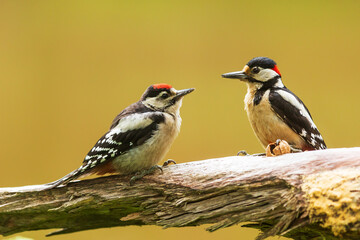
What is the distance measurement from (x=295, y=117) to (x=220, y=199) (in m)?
0.63

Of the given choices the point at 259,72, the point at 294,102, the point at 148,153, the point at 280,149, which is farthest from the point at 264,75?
the point at 148,153

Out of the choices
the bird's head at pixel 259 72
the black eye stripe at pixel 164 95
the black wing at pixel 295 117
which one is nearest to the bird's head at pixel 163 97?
the black eye stripe at pixel 164 95

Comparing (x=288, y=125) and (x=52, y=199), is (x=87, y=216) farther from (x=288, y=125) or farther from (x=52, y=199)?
(x=288, y=125)

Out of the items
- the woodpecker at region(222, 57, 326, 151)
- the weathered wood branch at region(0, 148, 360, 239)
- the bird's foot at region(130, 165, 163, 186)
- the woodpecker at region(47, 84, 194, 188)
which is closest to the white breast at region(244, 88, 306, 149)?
the woodpecker at region(222, 57, 326, 151)

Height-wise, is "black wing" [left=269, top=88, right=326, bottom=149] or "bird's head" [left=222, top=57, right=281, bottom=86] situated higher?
"bird's head" [left=222, top=57, right=281, bottom=86]

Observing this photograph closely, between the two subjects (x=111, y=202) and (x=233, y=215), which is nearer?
(x=233, y=215)

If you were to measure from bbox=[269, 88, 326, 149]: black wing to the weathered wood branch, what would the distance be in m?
0.34

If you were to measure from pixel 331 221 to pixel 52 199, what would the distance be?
1.21 m

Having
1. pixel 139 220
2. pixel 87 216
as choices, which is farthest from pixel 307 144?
pixel 87 216

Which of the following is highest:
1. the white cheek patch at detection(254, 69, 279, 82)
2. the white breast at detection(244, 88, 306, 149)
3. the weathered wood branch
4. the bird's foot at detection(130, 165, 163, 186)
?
the white cheek patch at detection(254, 69, 279, 82)

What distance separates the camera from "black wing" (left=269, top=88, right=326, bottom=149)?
2.08 meters

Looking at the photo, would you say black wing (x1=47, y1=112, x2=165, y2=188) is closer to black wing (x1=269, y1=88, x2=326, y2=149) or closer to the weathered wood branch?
the weathered wood branch

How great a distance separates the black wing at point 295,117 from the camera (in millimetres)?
2080

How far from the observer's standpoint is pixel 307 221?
155 cm
